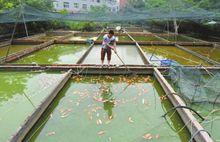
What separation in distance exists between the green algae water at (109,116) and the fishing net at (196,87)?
0.51 meters

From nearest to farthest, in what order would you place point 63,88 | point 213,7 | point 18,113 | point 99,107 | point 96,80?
1. point 18,113
2. point 99,107
3. point 63,88
4. point 96,80
5. point 213,7

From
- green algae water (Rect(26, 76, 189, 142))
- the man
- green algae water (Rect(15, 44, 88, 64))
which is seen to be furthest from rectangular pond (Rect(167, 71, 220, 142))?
green algae water (Rect(15, 44, 88, 64))

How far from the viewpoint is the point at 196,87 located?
236 inches

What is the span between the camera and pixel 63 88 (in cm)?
698

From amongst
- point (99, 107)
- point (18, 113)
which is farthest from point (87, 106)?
point (18, 113)

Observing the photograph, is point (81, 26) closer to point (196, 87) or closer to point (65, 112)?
point (196, 87)

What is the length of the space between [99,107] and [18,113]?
1.70 meters

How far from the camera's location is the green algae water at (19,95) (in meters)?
4.90

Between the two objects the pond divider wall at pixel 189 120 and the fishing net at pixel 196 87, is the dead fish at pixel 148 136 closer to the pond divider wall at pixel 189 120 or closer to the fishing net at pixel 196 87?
the pond divider wall at pixel 189 120

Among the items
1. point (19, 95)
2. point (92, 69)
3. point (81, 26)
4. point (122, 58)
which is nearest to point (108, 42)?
point (92, 69)

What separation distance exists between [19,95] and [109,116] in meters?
2.59

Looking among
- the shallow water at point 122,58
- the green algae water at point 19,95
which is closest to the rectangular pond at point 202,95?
the green algae water at point 19,95

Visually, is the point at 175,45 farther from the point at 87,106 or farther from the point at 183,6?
the point at 87,106

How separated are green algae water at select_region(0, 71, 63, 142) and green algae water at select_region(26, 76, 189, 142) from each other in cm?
42
